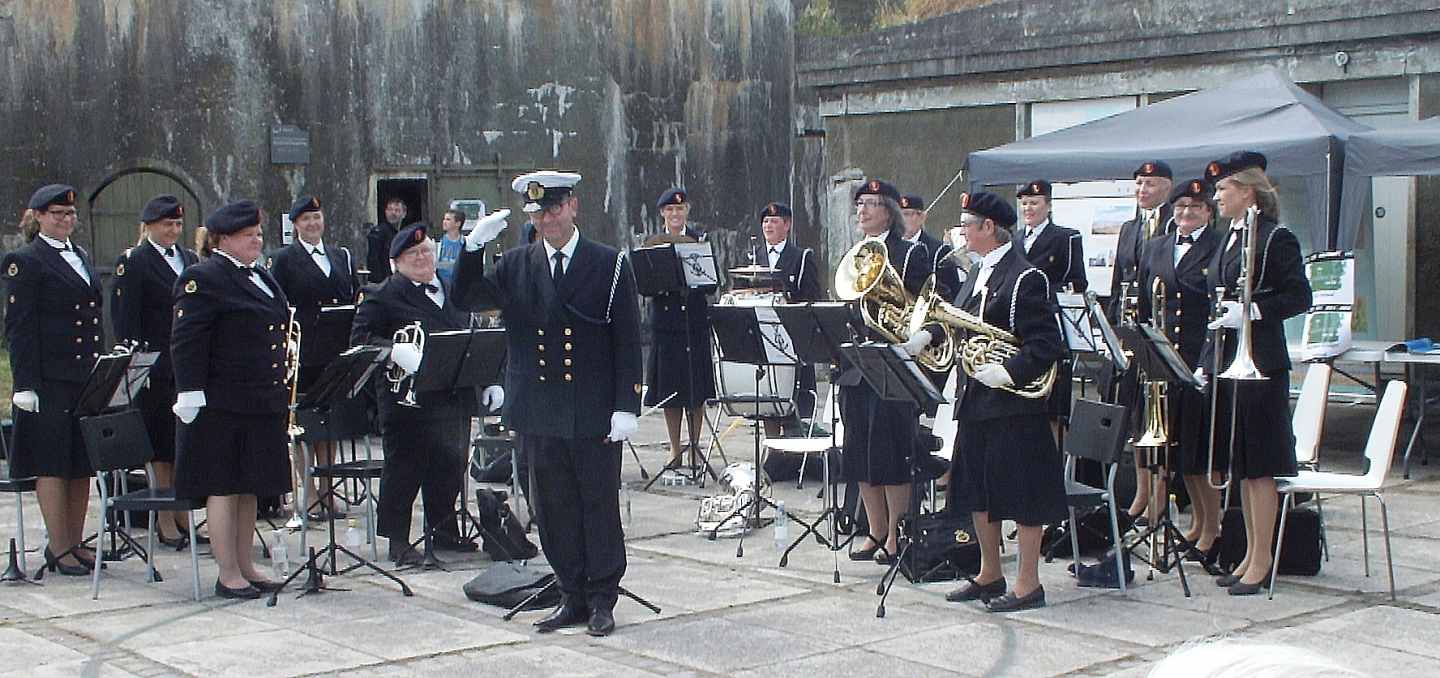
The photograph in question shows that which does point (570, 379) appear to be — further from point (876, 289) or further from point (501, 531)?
point (501, 531)

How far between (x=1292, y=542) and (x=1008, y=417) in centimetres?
183

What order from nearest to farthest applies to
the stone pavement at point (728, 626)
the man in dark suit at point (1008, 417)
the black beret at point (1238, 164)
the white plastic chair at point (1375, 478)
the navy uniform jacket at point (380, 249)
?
the stone pavement at point (728, 626) → the man in dark suit at point (1008, 417) → the white plastic chair at point (1375, 478) → the black beret at point (1238, 164) → the navy uniform jacket at point (380, 249)

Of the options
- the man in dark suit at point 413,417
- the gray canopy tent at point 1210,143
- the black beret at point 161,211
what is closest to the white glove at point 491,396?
the man in dark suit at point 413,417

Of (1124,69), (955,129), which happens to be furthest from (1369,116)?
(955,129)

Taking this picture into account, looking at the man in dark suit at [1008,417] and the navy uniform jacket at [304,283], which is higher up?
the navy uniform jacket at [304,283]

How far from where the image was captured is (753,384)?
1166cm

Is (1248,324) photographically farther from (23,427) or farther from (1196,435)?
(23,427)

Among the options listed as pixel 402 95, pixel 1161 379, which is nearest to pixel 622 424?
pixel 1161 379

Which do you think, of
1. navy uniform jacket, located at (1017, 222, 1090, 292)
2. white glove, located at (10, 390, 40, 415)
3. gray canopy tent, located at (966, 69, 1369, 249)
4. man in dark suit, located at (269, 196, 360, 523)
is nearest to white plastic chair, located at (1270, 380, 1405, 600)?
navy uniform jacket, located at (1017, 222, 1090, 292)

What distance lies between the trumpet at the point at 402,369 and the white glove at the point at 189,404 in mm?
1194

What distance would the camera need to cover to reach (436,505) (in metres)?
9.16

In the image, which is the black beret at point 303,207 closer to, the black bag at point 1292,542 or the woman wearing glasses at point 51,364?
the woman wearing glasses at point 51,364

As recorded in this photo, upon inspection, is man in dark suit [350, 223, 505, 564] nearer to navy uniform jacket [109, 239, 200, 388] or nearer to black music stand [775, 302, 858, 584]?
navy uniform jacket [109, 239, 200, 388]

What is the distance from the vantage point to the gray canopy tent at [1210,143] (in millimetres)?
11703
